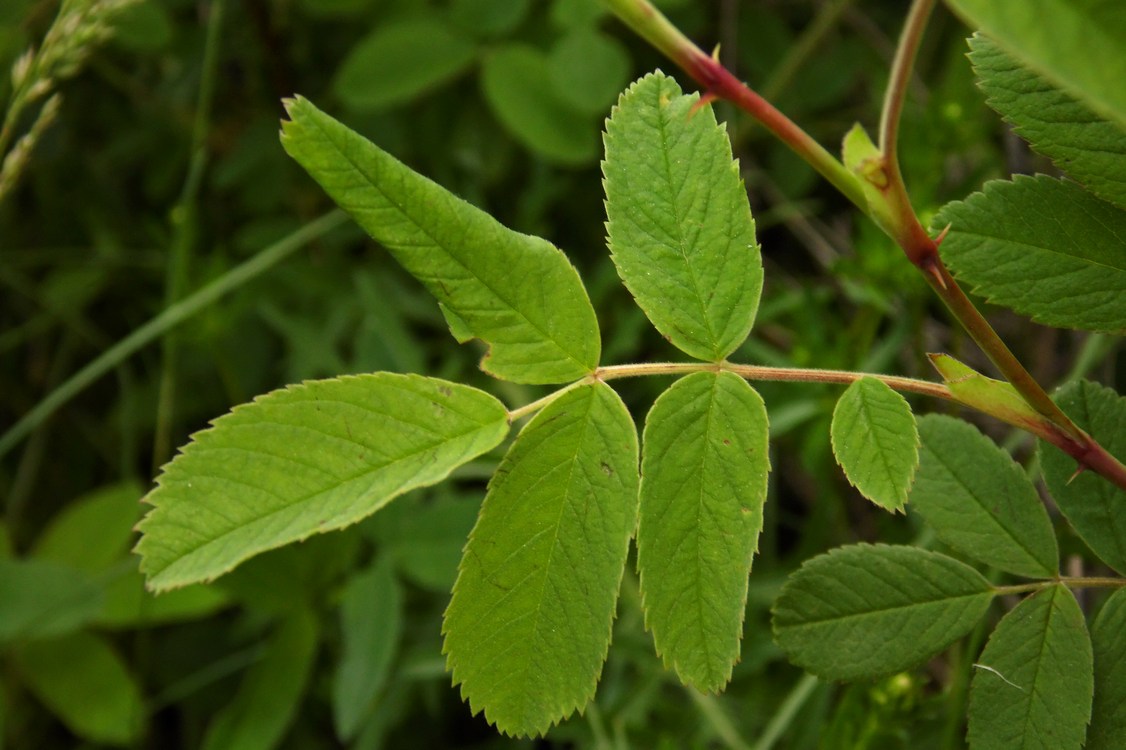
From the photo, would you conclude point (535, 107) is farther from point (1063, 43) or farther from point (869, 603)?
point (1063, 43)

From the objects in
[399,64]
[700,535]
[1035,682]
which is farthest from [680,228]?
[399,64]

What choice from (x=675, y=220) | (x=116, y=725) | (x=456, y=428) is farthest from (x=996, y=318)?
(x=116, y=725)

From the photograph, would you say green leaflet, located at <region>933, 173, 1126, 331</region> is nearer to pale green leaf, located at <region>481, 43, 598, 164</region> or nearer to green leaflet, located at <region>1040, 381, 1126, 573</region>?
green leaflet, located at <region>1040, 381, 1126, 573</region>

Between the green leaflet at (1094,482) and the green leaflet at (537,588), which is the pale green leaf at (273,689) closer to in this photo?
the green leaflet at (537,588)

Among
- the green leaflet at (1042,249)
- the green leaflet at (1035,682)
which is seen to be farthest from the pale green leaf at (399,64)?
the green leaflet at (1035,682)

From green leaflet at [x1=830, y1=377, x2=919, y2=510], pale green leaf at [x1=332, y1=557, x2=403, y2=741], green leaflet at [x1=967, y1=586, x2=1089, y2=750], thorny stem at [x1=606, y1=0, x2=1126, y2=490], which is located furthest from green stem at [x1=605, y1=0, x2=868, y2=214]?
pale green leaf at [x1=332, y1=557, x2=403, y2=741]

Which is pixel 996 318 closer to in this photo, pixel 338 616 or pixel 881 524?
pixel 881 524
